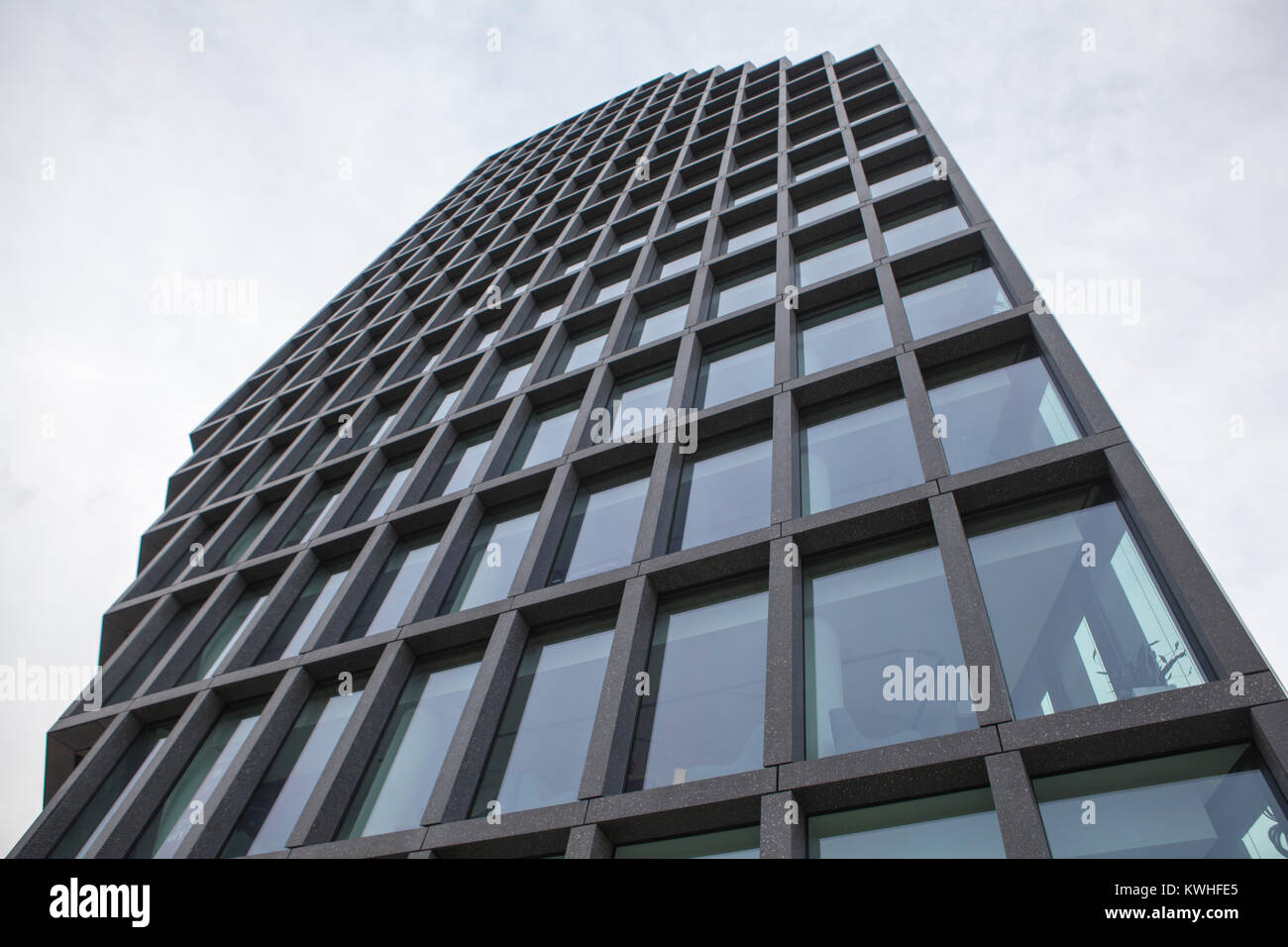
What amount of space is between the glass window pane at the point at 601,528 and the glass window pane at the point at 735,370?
204 cm

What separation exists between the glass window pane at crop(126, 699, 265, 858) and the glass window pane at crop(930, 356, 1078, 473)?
36.2ft

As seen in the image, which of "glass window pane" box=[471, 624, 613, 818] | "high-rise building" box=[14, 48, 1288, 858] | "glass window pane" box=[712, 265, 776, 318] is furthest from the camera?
"glass window pane" box=[712, 265, 776, 318]

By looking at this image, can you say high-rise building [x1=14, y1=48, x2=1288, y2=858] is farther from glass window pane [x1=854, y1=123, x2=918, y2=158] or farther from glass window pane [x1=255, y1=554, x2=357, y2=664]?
glass window pane [x1=854, y1=123, x2=918, y2=158]

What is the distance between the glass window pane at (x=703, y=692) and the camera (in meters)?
9.12

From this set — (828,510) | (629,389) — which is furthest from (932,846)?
(629,389)

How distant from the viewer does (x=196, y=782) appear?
13.4m

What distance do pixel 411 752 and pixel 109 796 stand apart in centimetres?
627

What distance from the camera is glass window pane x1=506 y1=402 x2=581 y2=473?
15.9 meters

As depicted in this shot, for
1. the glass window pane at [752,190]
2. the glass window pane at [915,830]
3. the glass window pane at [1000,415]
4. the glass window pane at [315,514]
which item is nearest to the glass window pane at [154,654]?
the glass window pane at [315,514]

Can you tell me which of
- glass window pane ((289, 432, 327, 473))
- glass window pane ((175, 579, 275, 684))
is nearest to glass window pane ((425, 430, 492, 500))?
glass window pane ((175, 579, 275, 684))

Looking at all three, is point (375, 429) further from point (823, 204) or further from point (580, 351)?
point (823, 204)

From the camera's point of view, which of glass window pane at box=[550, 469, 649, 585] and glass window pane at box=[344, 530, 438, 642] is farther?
glass window pane at box=[344, 530, 438, 642]

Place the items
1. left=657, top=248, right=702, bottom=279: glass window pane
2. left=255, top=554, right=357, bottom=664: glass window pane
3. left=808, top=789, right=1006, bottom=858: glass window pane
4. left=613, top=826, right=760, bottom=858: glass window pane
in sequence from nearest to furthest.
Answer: left=808, top=789, right=1006, bottom=858: glass window pane, left=613, top=826, right=760, bottom=858: glass window pane, left=255, top=554, right=357, bottom=664: glass window pane, left=657, top=248, right=702, bottom=279: glass window pane
